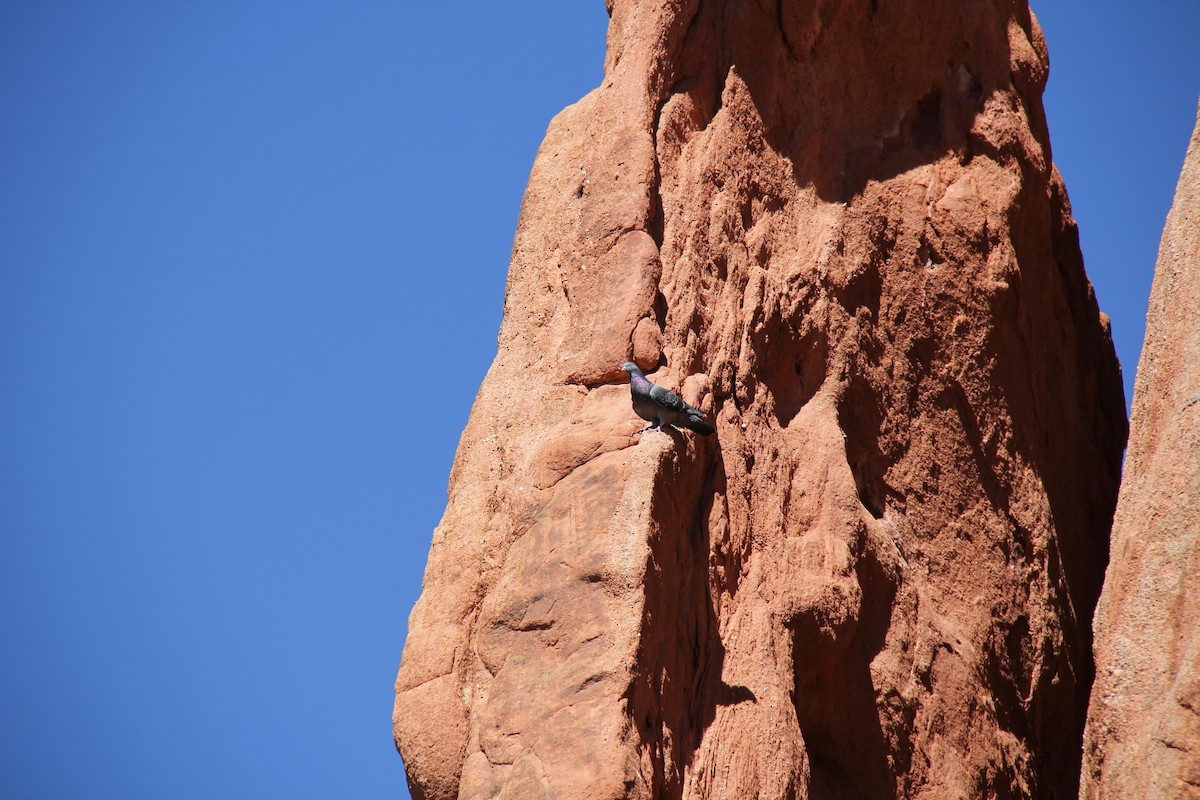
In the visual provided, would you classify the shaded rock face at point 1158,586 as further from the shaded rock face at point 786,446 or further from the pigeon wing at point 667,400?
the pigeon wing at point 667,400

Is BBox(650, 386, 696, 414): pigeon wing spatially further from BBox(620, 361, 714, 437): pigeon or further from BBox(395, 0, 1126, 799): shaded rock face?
BBox(395, 0, 1126, 799): shaded rock face

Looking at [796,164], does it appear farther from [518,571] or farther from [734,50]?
[518,571]

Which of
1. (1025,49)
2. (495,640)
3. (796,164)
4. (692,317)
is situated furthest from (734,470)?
(1025,49)

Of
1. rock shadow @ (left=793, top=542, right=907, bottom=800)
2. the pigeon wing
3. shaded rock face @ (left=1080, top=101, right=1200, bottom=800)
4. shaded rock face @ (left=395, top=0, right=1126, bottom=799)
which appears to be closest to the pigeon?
the pigeon wing

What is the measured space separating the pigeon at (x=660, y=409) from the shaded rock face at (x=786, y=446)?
142 millimetres

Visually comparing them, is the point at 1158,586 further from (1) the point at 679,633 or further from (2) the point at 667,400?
(2) the point at 667,400

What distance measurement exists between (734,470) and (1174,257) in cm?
351

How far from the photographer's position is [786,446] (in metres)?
10.9

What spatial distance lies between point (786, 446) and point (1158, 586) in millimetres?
2525

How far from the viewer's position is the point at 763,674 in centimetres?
973

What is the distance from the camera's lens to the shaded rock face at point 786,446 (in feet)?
30.3

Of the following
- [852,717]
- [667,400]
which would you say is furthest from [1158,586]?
[667,400]

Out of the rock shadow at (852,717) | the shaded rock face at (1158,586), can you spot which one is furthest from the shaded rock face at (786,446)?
the shaded rock face at (1158,586)

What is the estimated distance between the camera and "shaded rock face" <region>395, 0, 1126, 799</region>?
30.3 ft
